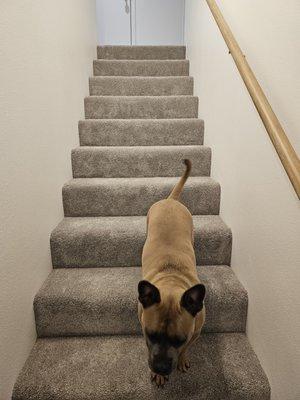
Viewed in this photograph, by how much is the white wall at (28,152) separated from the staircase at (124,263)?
12 cm

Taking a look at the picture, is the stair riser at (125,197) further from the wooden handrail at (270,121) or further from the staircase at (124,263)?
the wooden handrail at (270,121)

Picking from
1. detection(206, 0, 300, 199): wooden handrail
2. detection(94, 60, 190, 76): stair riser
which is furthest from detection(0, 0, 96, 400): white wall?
detection(206, 0, 300, 199): wooden handrail

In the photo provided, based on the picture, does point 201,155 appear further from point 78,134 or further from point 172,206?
point 78,134

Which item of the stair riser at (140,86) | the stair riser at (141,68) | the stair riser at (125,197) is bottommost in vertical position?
the stair riser at (125,197)

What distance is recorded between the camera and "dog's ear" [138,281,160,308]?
1.11 m

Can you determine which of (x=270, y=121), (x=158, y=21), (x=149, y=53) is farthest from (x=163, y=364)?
(x=158, y=21)

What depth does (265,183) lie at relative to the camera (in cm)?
140

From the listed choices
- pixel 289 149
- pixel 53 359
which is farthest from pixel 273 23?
pixel 53 359

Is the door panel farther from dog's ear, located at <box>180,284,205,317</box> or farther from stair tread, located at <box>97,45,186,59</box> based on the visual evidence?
dog's ear, located at <box>180,284,205,317</box>

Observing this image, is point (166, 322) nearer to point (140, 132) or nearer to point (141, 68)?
point (140, 132)

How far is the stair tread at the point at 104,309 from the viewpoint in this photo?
159 centimetres

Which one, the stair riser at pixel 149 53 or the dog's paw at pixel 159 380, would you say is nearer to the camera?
the dog's paw at pixel 159 380

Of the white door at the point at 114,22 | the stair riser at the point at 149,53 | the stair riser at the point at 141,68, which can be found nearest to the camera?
the stair riser at the point at 141,68

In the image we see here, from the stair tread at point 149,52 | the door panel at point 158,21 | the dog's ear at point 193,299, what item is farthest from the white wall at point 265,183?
the door panel at point 158,21
